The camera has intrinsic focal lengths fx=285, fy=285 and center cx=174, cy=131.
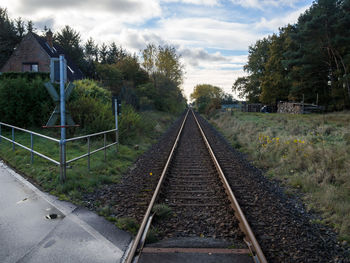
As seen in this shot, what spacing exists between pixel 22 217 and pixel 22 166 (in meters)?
4.15

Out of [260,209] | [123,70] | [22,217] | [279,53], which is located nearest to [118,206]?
[22,217]

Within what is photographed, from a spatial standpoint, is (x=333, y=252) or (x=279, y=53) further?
(x=279, y=53)

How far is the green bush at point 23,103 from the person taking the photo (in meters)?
14.9

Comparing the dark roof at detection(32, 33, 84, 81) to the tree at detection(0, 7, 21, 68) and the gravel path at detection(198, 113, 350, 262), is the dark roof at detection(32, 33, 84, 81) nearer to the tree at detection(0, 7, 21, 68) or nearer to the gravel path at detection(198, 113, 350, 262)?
the tree at detection(0, 7, 21, 68)

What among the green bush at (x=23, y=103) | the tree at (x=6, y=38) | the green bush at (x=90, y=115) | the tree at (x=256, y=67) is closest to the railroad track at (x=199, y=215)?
the green bush at (x=90, y=115)

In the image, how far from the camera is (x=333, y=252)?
4066 mm

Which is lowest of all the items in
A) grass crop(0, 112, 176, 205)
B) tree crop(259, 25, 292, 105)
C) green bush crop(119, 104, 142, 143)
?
grass crop(0, 112, 176, 205)

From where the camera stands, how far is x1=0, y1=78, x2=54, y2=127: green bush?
14.9 metres

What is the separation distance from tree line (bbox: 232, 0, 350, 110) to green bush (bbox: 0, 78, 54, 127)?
82.4 ft

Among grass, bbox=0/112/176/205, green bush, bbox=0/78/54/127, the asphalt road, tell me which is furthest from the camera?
green bush, bbox=0/78/54/127

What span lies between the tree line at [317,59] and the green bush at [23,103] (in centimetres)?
A: 2510

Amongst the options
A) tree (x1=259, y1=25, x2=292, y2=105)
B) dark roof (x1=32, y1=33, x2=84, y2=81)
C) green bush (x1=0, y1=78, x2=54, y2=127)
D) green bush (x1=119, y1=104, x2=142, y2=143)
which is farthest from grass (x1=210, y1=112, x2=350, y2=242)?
tree (x1=259, y1=25, x2=292, y2=105)

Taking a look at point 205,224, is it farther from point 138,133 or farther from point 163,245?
point 138,133

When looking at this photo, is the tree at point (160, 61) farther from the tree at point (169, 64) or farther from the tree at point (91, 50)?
the tree at point (91, 50)
